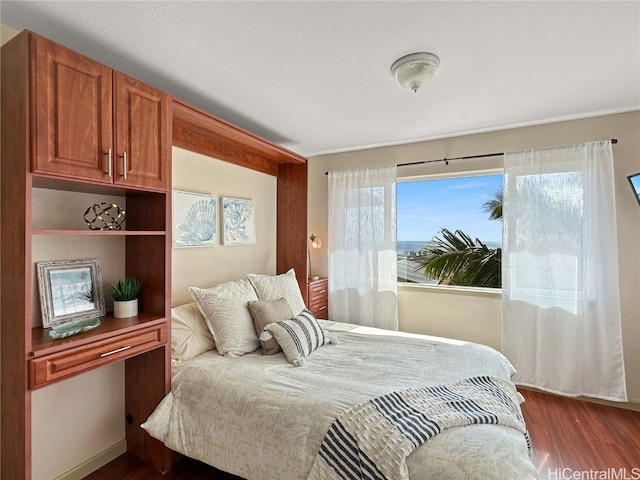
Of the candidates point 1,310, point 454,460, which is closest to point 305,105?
point 1,310

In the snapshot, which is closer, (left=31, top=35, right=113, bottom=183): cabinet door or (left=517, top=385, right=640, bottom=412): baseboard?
(left=31, top=35, right=113, bottom=183): cabinet door

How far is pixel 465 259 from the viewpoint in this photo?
12.2 feet

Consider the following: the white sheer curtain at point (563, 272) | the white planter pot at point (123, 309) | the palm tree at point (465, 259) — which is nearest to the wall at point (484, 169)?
the white sheer curtain at point (563, 272)

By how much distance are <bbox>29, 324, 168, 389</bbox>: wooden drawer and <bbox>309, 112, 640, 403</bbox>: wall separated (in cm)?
256

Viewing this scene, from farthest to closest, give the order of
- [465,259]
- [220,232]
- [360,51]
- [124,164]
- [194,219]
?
[465,259], [220,232], [194,219], [360,51], [124,164]

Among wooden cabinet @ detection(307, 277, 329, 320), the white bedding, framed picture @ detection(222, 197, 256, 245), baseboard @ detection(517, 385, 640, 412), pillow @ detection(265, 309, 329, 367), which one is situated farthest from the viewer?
wooden cabinet @ detection(307, 277, 329, 320)

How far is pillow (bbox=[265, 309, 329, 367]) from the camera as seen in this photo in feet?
7.19

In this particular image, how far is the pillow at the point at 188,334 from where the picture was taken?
2.19 metres

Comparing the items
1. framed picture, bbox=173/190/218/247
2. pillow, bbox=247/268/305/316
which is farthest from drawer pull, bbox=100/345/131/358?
pillow, bbox=247/268/305/316

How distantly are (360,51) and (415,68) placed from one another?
0.33m

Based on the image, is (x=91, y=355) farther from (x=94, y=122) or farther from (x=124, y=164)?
(x=94, y=122)

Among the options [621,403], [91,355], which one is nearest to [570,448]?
[621,403]

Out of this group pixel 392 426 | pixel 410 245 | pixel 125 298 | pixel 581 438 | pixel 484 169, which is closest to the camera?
pixel 392 426

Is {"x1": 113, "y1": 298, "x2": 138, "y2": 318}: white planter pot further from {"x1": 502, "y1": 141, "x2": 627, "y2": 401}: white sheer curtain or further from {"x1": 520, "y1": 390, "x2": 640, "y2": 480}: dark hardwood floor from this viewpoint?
{"x1": 502, "y1": 141, "x2": 627, "y2": 401}: white sheer curtain
